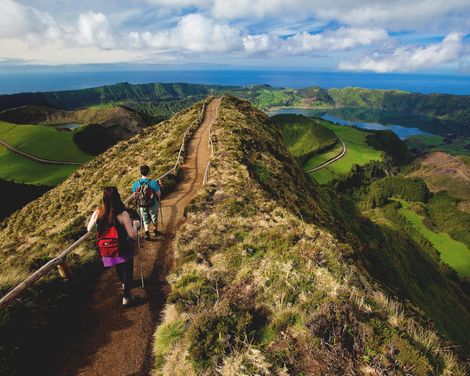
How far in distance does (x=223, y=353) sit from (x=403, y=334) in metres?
4.61

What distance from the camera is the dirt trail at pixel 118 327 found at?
7.36 metres

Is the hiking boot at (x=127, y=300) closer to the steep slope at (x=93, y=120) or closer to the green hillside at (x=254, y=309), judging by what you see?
the green hillside at (x=254, y=309)

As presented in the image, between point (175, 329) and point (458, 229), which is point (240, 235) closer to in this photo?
point (175, 329)

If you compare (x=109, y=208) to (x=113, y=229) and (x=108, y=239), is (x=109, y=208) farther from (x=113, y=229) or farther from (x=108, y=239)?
(x=108, y=239)

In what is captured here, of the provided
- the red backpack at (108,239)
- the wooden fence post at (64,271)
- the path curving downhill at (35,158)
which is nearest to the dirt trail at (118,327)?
the wooden fence post at (64,271)

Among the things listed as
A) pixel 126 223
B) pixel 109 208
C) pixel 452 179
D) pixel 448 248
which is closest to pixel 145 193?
pixel 126 223

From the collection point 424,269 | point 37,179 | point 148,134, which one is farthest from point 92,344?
point 37,179

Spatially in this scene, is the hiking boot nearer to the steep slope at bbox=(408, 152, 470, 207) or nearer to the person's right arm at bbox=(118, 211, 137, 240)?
the person's right arm at bbox=(118, 211, 137, 240)

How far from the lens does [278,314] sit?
Result: 26.3 feet

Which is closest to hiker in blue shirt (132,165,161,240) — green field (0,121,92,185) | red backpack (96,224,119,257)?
red backpack (96,224,119,257)

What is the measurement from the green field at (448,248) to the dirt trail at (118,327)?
110916 millimetres

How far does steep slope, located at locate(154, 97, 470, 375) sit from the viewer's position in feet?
21.4

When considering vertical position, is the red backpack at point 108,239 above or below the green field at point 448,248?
above

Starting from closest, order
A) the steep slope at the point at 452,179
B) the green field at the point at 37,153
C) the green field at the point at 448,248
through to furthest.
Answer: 1. the green field at the point at 37,153
2. the green field at the point at 448,248
3. the steep slope at the point at 452,179
